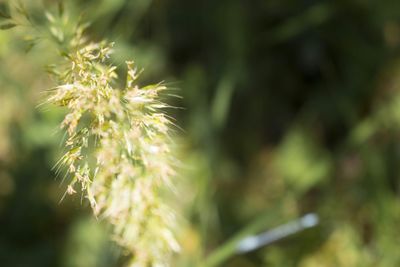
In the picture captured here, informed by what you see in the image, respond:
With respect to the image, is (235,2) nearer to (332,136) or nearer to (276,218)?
(332,136)

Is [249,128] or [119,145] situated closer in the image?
[119,145]

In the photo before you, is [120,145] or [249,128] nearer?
[120,145]

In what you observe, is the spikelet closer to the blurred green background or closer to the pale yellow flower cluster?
the pale yellow flower cluster

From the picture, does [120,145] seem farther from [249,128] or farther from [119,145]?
[249,128]

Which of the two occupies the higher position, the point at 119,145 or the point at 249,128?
the point at 249,128

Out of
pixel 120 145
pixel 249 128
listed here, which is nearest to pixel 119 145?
pixel 120 145

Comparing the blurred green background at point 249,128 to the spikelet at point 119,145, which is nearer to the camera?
the spikelet at point 119,145

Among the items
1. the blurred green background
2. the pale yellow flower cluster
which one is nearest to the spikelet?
the pale yellow flower cluster

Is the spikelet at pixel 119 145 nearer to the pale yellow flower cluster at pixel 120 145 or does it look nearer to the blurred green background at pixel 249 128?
the pale yellow flower cluster at pixel 120 145

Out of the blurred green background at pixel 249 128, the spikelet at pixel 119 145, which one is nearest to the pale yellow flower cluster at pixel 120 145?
the spikelet at pixel 119 145
